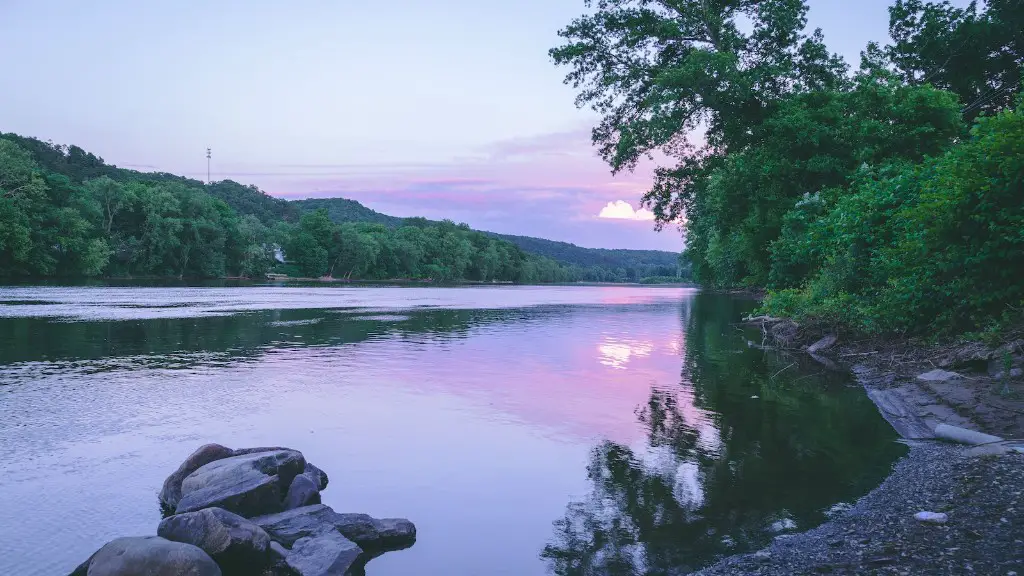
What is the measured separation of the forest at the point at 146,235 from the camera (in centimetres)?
8669

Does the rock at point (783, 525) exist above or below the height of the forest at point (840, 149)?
below

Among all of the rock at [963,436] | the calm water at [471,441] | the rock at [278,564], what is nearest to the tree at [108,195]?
the calm water at [471,441]

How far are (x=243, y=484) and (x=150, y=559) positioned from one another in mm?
2108

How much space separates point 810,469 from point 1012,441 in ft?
10.6

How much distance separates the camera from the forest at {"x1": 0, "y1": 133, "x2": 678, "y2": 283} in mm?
86688

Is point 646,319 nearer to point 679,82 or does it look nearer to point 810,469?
point 679,82

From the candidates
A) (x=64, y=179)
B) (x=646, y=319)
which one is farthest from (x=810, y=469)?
(x=64, y=179)

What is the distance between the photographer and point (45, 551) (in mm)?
7406

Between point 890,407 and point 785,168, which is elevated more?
point 785,168

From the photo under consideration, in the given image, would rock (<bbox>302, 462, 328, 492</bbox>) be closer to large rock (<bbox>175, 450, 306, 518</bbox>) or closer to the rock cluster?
the rock cluster

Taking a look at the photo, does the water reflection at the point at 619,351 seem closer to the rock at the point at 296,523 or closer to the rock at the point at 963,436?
the rock at the point at 963,436

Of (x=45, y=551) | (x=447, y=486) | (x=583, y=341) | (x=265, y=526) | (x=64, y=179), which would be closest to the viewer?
(x=45, y=551)

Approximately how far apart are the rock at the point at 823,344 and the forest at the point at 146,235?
94.5 metres

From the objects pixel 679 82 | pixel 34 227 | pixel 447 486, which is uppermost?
pixel 679 82
